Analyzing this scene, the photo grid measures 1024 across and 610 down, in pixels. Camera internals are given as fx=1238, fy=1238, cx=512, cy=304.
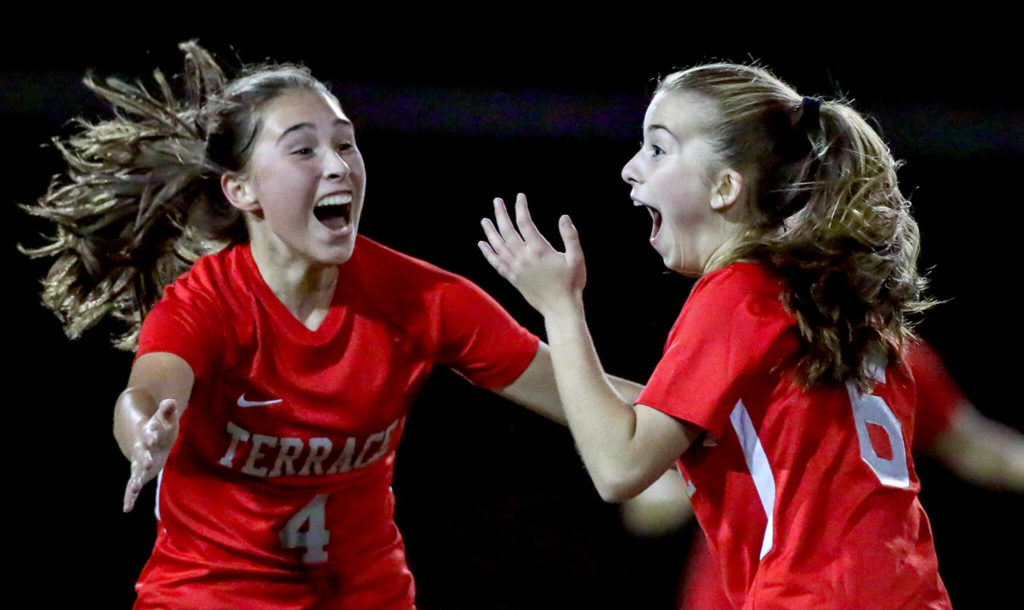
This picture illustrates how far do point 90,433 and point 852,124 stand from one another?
256 centimetres

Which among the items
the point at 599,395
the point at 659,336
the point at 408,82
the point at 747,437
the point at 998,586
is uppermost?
the point at 408,82

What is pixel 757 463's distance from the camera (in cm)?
160

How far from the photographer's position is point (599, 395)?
1601 millimetres

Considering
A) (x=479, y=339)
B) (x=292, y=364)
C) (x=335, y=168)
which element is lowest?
(x=479, y=339)

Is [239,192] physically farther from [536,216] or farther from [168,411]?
[536,216]

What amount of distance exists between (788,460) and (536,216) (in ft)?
8.62

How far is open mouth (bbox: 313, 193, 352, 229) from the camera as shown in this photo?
6.98 ft

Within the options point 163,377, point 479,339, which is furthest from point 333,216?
point 163,377

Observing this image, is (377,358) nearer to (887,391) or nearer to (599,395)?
(599,395)

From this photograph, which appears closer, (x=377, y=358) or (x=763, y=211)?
(x=763, y=211)

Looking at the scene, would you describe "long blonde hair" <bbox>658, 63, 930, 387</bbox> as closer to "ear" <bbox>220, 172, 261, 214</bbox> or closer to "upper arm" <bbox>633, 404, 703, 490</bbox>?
"upper arm" <bbox>633, 404, 703, 490</bbox>

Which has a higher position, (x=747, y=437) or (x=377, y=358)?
(x=377, y=358)

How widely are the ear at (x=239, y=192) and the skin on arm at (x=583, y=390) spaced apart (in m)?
0.61

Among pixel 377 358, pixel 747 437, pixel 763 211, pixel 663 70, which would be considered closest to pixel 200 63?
pixel 377 358
